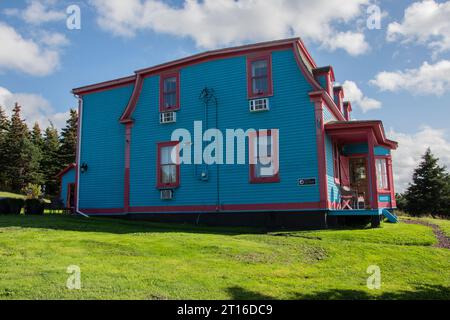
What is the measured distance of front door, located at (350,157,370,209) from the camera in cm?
1880

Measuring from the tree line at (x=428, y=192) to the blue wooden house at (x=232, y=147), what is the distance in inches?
911

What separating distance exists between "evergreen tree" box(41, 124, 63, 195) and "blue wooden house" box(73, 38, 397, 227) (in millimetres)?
33643

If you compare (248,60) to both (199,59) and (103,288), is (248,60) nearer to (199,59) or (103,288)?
(199,59)

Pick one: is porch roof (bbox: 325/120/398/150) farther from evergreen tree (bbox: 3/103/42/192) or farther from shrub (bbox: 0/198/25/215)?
evergreen tree (bbox: 3/103/42/192)

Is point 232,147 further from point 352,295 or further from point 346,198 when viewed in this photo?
point 352,295

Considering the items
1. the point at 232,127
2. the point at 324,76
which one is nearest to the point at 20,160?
the point at 232,127

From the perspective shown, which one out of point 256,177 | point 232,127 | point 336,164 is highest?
point 232,127

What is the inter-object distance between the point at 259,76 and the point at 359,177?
740cm

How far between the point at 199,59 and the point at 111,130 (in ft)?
17.5

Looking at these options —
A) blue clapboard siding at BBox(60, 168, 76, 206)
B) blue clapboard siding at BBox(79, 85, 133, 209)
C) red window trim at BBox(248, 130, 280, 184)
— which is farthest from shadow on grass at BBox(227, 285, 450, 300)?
blue clapboard siding at BBox(60, 168, 76, 206)

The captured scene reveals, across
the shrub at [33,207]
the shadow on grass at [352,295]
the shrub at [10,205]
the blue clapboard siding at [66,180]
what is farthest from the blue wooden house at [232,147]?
A: the shadow on grass at [352,295]

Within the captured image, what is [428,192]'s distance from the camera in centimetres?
3984
